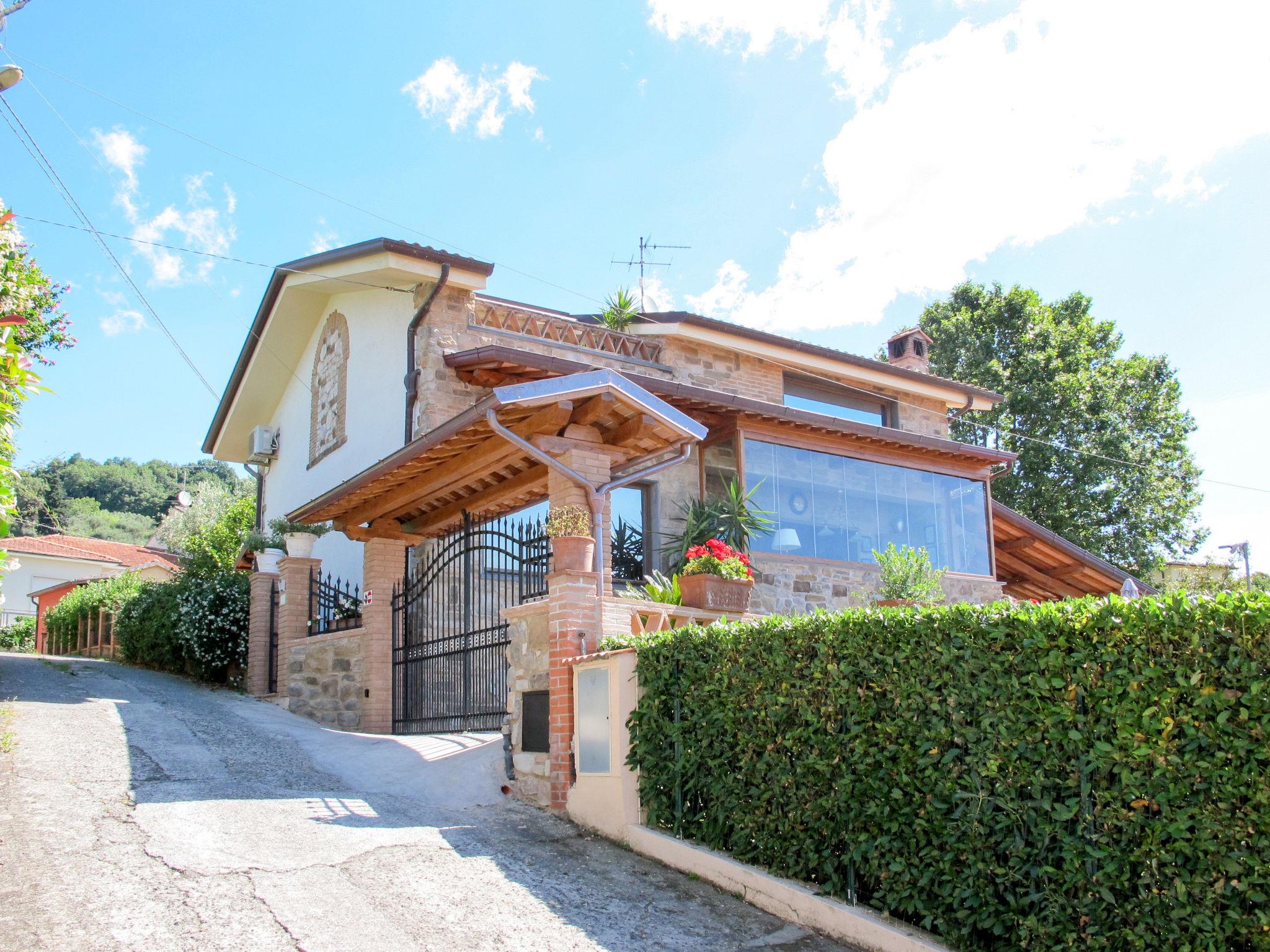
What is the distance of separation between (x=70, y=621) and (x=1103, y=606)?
22438mm

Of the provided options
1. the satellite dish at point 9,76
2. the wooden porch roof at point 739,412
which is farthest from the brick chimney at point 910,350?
the satellite dish at point 9,76

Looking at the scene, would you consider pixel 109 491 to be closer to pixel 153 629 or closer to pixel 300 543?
pixel 153 629

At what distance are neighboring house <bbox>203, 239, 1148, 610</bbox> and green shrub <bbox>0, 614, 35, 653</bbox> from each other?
51.5ft

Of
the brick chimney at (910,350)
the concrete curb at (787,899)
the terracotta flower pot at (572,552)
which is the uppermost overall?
the brick chimney at (910,350)

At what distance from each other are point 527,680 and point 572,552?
4.05 feet

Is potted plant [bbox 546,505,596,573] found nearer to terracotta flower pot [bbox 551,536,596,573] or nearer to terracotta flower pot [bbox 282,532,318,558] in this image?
terracotta flower pot [bbox 551,536,596,573]

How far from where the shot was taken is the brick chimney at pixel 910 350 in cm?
1975

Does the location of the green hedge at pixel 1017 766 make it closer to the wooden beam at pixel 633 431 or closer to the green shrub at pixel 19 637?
the wooden beam at pixel 633 431

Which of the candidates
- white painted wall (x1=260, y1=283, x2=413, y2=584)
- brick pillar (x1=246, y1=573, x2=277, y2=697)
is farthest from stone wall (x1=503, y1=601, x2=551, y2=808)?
brick pillar (x1=246, y1=573, x2=277, y2=697)

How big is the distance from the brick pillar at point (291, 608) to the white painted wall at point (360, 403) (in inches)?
59.6

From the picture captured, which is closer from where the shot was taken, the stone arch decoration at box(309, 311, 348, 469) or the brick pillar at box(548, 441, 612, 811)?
the brick pillar at box(548, 441, 612, 811)

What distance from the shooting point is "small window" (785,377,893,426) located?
16.3 meters

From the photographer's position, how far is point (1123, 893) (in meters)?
3.82

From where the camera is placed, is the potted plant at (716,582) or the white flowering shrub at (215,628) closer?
the potted plant at (716,582)
